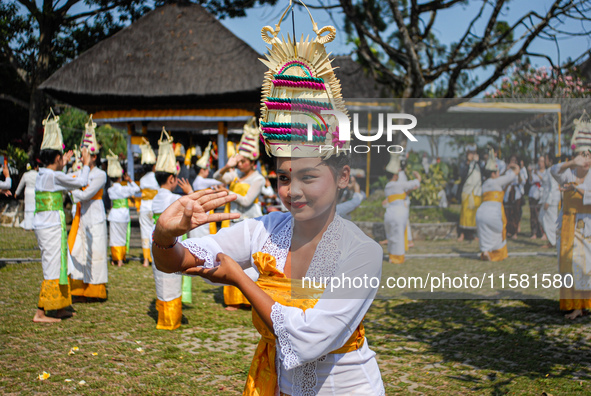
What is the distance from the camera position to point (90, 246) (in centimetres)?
625

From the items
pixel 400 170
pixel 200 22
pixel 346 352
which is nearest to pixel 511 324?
pixel 400 170

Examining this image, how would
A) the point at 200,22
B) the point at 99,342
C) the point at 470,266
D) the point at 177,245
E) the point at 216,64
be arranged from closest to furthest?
1. the point at 177,245
2. the point at 99,342
3. the point at 470,266
4. the point at 216,64
5. the point at 200,22

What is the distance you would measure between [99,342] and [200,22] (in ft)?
34.0

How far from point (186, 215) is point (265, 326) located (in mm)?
559

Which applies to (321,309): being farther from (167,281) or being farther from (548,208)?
(548,208)

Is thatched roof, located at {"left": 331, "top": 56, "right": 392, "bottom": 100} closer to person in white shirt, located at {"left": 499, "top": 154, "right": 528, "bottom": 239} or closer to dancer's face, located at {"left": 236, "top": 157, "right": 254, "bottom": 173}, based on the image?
person in white shirt, located at {"left": 499, "top": 154, "right": 528, "bottom": 239}

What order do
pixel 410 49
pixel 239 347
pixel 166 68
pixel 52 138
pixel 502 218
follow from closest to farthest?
Answer: 1. pixel 239 347
2. pixel 52 138
3. pixel 502 218
4. pixel 410 49
5. pixel 166 68

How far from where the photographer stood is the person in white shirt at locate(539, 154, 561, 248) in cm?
675

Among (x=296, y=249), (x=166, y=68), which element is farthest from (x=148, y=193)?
(x=296, y=249)

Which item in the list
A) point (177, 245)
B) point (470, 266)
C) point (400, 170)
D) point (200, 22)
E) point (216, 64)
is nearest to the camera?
point (177, 245)

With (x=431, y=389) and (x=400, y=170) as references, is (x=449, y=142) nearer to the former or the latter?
(x=400, y=170)

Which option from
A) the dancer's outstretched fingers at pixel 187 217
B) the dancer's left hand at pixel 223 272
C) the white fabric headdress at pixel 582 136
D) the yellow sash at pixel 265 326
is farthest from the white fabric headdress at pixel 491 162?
the dancer's outstretched fingers at pixel 187 217

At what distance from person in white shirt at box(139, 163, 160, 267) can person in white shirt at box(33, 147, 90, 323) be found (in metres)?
2.21

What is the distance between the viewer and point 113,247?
859cm
